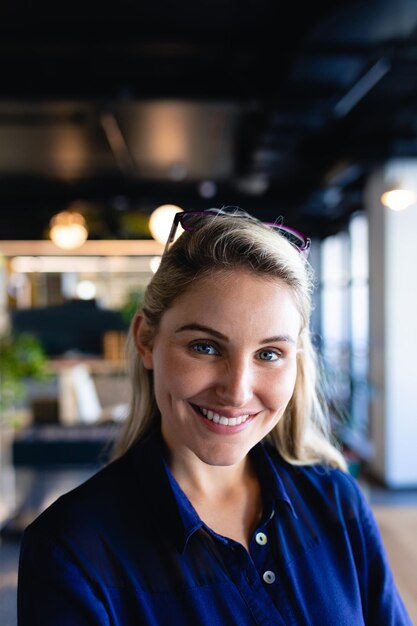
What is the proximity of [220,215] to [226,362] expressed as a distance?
0.28m

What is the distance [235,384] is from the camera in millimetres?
908

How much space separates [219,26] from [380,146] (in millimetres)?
2384

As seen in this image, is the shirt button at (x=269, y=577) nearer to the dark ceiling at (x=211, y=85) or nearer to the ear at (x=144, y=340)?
the ear at (x=144, y=340)

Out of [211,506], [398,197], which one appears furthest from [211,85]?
[211,506]

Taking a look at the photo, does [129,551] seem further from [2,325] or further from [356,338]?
[2,325]

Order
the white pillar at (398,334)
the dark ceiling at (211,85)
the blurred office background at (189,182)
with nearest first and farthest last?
1. the dark ceiling at (211,85)
2. the blurred office background at (189,182)
3. the white pillar at (398,334)

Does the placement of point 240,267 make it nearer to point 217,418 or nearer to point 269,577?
point 217,418

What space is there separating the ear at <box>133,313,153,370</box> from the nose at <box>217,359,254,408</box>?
0.62ft

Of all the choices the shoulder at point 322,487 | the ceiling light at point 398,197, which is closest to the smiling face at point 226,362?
the shoulder at point 322,487

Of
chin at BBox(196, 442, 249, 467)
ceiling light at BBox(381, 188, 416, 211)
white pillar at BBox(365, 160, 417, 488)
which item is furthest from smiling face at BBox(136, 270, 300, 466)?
white pillar at BBox(365, 160, 417, 488)

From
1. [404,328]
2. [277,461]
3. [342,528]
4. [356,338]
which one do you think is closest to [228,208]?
[277,461]

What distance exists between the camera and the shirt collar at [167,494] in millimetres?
950

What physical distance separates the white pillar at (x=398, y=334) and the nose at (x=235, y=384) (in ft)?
16.9

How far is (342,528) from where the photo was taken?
1074mm
